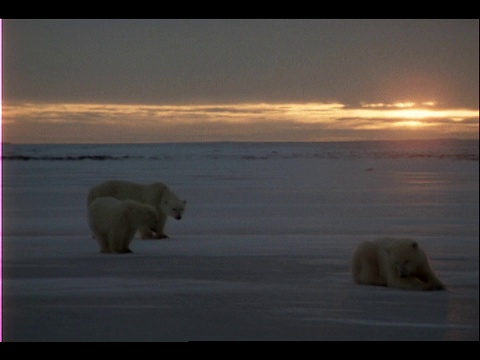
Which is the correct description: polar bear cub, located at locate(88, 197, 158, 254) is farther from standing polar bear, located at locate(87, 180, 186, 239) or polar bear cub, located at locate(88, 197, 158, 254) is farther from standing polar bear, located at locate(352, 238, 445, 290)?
standing polar bear, located at locate(352, 238, 445, 290)

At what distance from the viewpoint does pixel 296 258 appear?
22.8 feet

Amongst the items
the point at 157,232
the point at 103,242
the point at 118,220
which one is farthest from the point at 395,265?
the point at 157,232

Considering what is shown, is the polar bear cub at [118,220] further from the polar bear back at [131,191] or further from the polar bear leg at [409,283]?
the polar bear leg at [409,283]

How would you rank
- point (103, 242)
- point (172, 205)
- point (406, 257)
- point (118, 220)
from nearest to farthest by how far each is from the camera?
point (406, 257)
point (118, 220)
point (103, 242)
point (172, 205)

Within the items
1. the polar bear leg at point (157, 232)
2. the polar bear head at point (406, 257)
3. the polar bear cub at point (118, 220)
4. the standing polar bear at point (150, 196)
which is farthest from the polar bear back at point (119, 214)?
the polar bear head at point (406, 257)

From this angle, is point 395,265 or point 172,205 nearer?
point 395,265

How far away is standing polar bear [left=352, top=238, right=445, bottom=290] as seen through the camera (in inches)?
214

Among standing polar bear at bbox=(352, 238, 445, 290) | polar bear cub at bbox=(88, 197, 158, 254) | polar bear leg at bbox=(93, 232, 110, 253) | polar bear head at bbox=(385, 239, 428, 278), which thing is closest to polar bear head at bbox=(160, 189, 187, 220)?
polar bear cub at bbox=(88, 197, 158, 254)

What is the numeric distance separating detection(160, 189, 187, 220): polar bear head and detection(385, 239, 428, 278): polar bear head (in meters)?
2.82

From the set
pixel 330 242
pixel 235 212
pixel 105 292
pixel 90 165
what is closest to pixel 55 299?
pixel 105 292

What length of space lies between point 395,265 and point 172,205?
2.90m

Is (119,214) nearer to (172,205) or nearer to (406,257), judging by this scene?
(172,205)

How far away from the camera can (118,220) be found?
6922 mm
